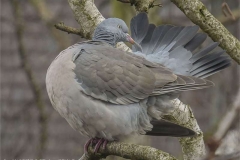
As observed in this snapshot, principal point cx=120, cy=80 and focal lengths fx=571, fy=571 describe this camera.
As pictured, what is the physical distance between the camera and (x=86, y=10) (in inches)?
164

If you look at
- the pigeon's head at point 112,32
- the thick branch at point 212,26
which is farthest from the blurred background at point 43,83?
the thick branch at point 212,26

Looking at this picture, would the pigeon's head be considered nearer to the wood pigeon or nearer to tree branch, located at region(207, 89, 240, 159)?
the wood pigeon

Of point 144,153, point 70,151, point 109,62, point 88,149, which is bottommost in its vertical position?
point 70,151

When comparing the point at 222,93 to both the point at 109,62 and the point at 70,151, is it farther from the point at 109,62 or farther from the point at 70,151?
the point at 109,62

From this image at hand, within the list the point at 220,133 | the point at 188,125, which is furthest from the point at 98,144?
the point at 220,133

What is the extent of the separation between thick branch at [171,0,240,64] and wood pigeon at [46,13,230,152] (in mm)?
81

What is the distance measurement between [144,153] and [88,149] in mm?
838

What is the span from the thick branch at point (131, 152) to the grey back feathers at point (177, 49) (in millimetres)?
865

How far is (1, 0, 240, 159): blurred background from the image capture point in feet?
22.3

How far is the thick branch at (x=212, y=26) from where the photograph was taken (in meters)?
3.81

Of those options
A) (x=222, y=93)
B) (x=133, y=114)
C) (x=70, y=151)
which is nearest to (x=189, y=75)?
(x=133, y=114)

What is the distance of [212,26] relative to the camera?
386 cm

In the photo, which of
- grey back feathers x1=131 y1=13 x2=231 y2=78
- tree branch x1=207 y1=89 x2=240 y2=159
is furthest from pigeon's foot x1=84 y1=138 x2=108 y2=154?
tree branch x1=207 y1=89 x2=240 y2=159

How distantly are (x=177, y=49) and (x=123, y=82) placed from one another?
21.8 inches
